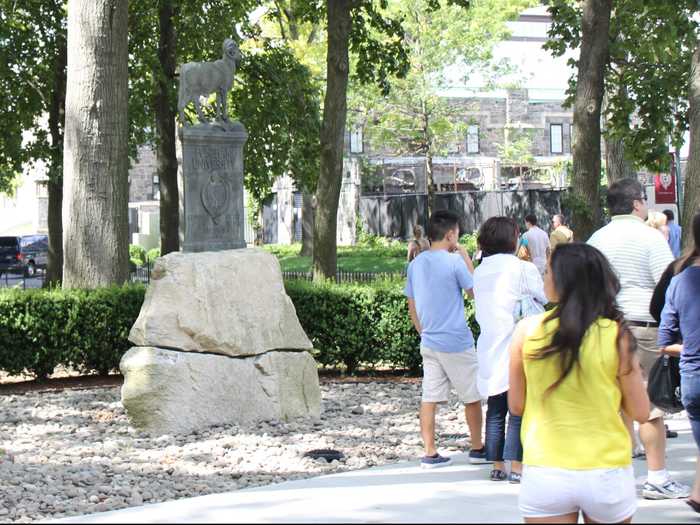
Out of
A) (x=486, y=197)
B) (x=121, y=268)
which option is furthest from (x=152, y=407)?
(x=486, y=197)

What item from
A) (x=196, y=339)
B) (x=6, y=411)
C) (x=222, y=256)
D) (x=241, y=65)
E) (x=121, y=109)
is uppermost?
(x=241, y=65)

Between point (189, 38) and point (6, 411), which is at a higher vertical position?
point (189, 38)

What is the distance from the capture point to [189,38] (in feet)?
81.0

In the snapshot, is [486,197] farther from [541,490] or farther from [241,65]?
[541,490]

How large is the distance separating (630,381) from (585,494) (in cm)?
50

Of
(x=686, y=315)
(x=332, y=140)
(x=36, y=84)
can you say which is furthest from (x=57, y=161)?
(x=686, y=315)

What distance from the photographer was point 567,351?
4070mm

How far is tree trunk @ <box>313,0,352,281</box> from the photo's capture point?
18.0 m

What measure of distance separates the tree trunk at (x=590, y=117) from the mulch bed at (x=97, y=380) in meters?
4.45

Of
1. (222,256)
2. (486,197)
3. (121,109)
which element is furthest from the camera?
(486,197)

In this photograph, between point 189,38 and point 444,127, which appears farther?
point 444,127

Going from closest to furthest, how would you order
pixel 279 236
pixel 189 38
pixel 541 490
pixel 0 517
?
1. pixel 541 490
2. pixel 0 517
3. pixel 189 38
4. pixel 279 236

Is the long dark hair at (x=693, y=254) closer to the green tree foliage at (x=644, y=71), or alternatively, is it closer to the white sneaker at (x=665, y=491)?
the white sneaker at (x=665, y=491)

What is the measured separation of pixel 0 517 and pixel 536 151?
51264mm
